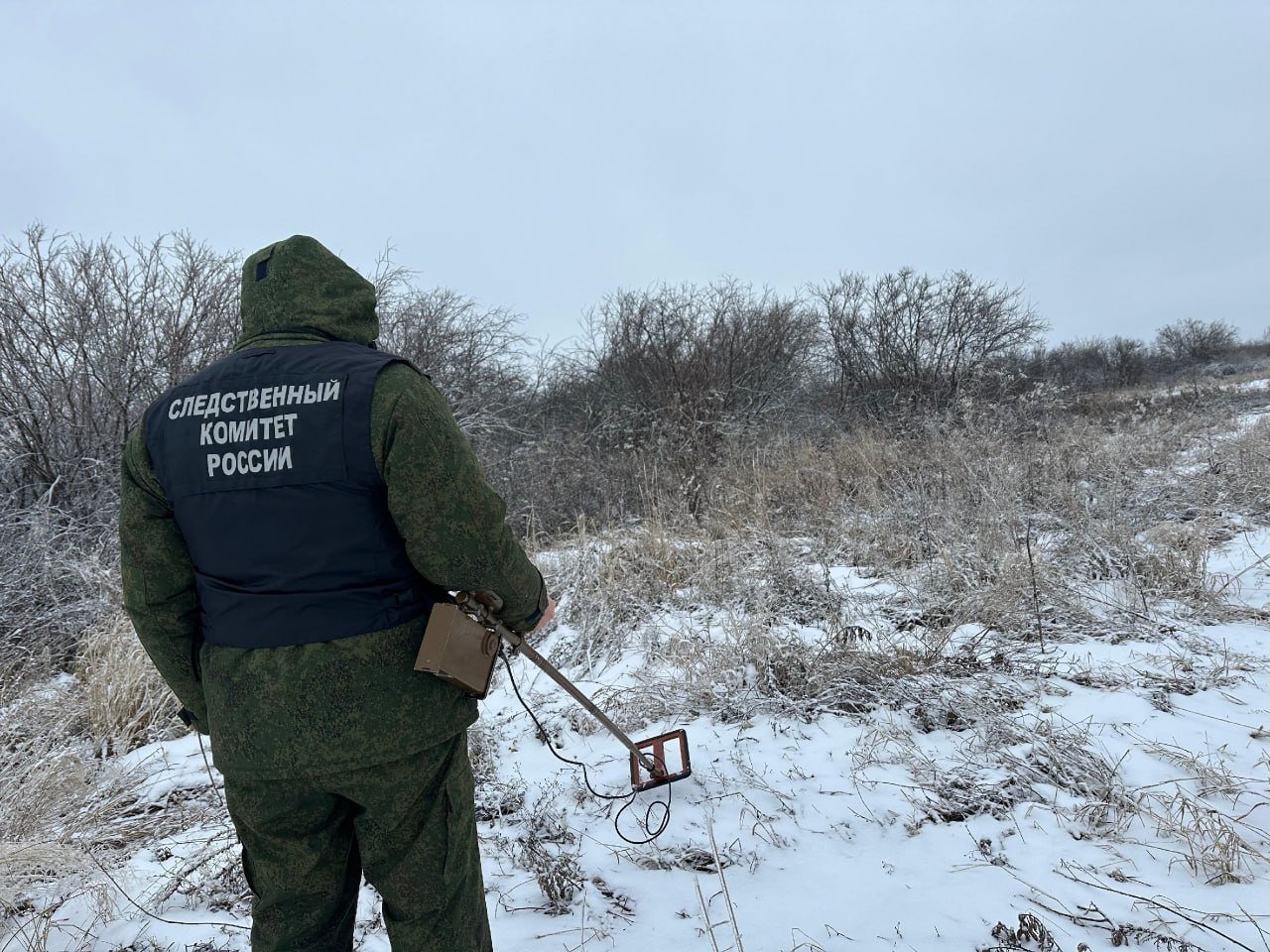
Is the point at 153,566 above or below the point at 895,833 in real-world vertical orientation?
above

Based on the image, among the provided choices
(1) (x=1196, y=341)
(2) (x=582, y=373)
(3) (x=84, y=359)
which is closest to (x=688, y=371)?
(2) (x=582, y=373)

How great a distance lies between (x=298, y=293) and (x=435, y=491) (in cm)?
58

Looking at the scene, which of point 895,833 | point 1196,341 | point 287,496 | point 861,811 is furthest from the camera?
point 1196,341

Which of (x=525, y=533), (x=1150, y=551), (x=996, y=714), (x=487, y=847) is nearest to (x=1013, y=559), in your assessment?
(x=1150, y=551)

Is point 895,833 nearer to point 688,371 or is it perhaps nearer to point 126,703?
point 126,703

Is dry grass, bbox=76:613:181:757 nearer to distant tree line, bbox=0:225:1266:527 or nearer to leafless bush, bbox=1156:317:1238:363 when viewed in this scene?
distant tree line, bbox=0:225:1266:527

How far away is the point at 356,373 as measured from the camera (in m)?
1.27

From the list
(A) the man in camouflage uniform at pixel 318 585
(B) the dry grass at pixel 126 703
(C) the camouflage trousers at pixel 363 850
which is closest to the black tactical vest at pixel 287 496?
(A) the man in camouflage uniform at pixel 318 585

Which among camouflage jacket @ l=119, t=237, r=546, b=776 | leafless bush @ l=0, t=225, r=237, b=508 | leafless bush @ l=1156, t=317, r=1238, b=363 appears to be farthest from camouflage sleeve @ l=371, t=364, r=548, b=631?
leafless bush @ l=1156, t=317, r=1238, b=363

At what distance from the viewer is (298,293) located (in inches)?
56.1

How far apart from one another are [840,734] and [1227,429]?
7472 millimetres

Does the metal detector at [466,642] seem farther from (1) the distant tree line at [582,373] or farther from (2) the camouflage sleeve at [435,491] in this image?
(1) the distant tree line at [582,373]

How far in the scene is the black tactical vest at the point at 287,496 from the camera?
4.11ft

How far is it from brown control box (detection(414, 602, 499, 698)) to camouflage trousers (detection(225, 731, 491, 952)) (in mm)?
188
